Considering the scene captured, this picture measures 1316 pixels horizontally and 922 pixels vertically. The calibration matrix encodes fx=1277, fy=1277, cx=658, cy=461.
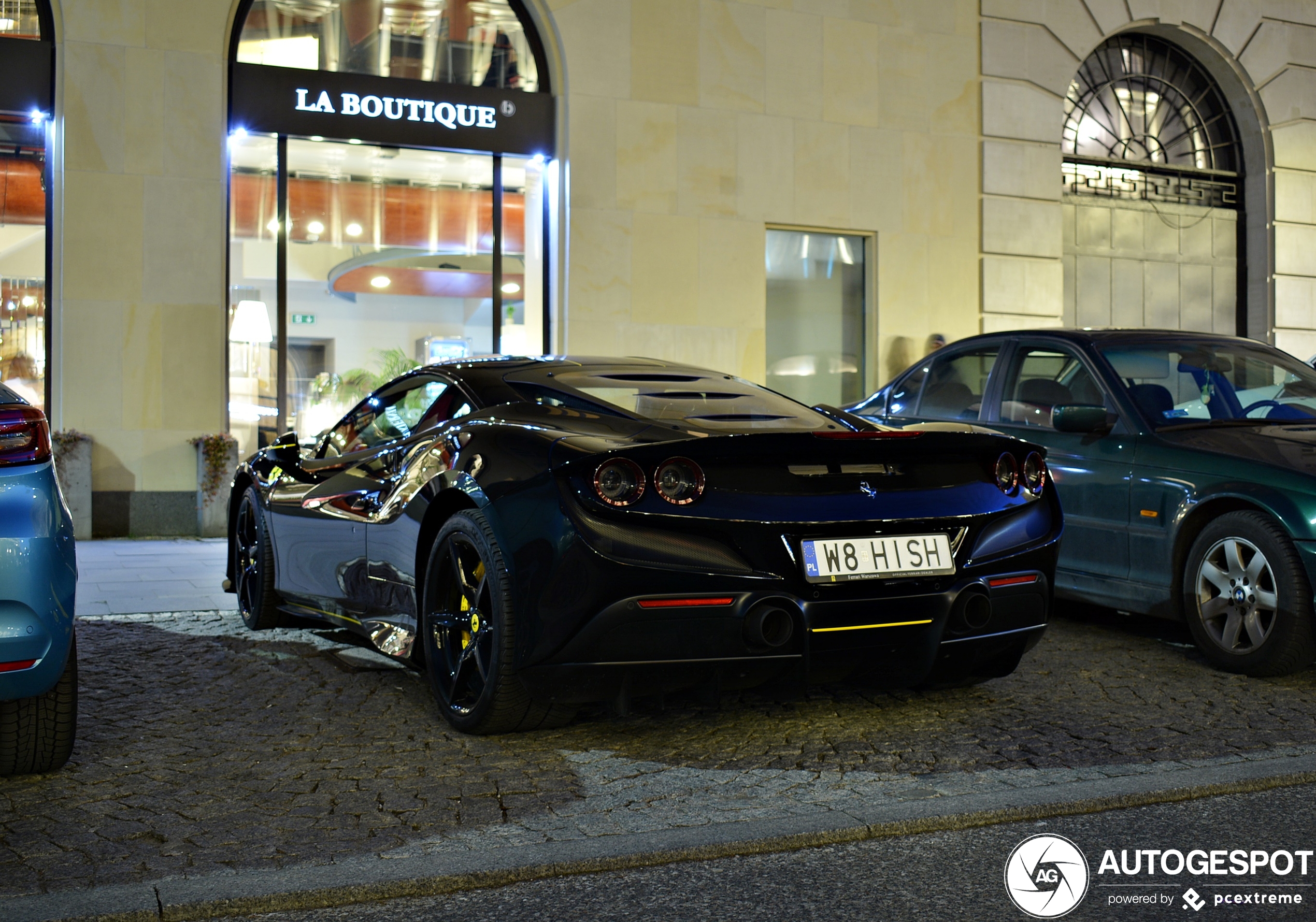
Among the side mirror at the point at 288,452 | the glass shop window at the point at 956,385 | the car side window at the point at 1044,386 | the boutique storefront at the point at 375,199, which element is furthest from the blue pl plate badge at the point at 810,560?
the boutique storefront at the point at 375,199

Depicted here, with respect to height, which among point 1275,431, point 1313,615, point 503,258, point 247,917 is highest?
point 503,258

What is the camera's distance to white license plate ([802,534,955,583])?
3.81 meters

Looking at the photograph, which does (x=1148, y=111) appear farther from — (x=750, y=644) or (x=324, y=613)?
(x=750, y=644)

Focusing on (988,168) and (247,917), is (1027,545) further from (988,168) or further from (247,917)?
(988,168)

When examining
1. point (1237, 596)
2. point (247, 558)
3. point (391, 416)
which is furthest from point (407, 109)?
point (1237, 596)

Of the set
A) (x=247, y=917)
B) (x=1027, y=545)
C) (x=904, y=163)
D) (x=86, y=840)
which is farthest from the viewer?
(x=904, y=163)

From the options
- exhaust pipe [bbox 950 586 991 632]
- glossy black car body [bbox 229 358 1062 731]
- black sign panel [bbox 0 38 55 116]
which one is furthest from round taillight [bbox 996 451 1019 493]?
black sign panel [bbox 0 38 55 116]

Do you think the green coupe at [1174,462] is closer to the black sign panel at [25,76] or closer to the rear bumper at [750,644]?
the rear bumper at [750,644]

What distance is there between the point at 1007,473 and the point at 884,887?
183 cm

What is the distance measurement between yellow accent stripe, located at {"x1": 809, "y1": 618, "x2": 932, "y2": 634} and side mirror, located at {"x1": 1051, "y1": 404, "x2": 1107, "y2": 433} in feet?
7.79

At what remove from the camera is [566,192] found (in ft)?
43.2

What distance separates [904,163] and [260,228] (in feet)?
23.4

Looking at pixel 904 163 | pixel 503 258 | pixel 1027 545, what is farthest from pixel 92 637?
pixel 904 163

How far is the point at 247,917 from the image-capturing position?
8.91ft
